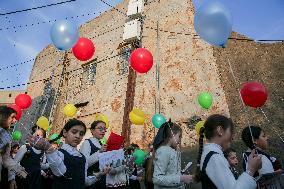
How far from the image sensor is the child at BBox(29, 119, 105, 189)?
9.84 ft

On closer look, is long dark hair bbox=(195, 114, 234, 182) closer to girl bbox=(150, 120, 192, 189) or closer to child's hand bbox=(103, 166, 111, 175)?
girl bbox=(150, 120, 192, 189)

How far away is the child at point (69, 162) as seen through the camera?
300 cm

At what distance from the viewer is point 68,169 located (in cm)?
325

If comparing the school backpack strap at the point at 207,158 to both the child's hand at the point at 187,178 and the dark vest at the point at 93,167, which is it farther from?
the dark vest at the point at 93,167

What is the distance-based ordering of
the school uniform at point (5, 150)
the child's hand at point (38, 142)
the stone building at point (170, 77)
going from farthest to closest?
the stone building at point (170, 77), the school uniform at point (5, 150), the child's hand at point (38, 142)

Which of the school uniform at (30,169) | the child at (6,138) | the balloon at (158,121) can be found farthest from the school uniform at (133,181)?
the child at (6,138)

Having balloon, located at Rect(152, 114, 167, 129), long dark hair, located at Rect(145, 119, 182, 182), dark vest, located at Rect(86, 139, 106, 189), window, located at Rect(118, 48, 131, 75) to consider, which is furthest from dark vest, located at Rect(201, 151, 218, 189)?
window, located at Rect(118, 48, 131, 75)

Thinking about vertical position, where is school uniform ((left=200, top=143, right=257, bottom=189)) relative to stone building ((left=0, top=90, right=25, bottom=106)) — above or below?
below

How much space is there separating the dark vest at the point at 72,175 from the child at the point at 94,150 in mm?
672

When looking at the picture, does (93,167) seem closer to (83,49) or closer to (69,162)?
(69,162)

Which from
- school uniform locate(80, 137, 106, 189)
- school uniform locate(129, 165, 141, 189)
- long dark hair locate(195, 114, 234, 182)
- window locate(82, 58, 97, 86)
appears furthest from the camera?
window locate(82, 58, 97, 86)

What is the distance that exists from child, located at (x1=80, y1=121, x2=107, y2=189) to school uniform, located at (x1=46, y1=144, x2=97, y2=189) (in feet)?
2.02

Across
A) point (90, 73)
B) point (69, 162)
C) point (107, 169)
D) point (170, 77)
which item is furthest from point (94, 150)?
point (90, 73)

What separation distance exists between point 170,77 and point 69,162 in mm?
7557
